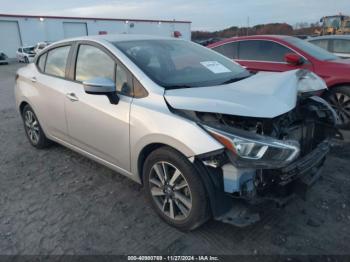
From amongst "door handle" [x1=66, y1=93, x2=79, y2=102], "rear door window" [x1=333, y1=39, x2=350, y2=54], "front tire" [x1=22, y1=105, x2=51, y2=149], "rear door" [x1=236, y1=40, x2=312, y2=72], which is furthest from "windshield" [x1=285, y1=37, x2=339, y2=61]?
"front tire" [x1=22, y1=105, x2=51, y2=149]

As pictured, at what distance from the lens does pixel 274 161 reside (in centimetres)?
233

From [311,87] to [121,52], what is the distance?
1.95m

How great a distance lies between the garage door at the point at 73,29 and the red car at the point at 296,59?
3410 centimetres

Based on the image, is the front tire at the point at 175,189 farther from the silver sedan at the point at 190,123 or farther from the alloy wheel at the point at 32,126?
the alloy wheel at the point at 32,126

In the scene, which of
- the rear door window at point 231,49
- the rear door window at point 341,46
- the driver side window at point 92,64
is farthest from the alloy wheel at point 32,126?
the rear door window at point 341,46

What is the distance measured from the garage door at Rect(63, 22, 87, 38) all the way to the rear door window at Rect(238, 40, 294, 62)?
34.6 m

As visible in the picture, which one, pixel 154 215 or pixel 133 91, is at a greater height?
pixel 133 91

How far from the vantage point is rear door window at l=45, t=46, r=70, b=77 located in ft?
12.9

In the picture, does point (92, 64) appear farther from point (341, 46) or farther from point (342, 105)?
point (341, 46)

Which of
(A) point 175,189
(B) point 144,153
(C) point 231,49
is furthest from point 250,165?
(C) point 231,49

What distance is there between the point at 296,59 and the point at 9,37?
34.5 metres

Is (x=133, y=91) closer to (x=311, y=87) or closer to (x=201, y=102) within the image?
(x=201, y=102)

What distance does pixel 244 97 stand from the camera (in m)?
2.57

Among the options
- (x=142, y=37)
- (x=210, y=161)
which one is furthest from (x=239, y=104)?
(x=142, y=37)
